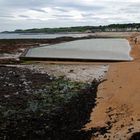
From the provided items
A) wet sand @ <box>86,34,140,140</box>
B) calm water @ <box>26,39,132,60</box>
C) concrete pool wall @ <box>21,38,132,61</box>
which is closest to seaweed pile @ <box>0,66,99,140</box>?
wet sand @ <box>86,34,140,140</box>

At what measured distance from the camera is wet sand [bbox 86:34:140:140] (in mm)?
10523

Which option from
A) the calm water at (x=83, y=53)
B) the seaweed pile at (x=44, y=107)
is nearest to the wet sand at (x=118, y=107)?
the seaweed pile at (x=44, y=107)

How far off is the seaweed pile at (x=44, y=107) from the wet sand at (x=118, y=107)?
378mm

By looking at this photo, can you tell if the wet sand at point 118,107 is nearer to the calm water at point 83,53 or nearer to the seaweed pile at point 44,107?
the seaweed pile at point 44,107

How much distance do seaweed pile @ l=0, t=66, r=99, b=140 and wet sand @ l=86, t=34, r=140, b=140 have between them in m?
0.38

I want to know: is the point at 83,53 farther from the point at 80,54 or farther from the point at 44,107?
the point at 44,107

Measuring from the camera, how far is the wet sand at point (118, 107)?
10523 mm

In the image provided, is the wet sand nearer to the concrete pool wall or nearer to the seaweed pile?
the seaweed pile

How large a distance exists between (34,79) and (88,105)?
21.4 feet

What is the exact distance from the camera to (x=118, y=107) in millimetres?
13547

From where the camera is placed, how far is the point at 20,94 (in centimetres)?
1578

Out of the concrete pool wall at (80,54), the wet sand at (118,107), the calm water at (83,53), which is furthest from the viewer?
the calm water at (83,53)

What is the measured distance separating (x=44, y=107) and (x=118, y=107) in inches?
105

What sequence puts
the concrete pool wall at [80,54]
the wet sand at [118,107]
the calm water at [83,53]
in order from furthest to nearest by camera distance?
1. the calm water at [83,53]
2. the concrete pool wall at [80,54]
3. the wet sand at [118,107]
